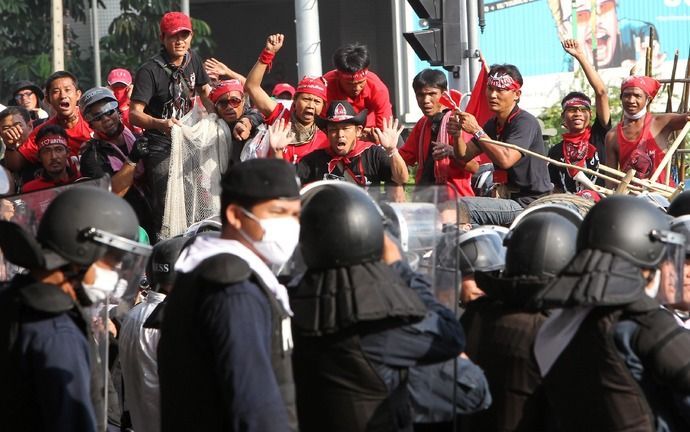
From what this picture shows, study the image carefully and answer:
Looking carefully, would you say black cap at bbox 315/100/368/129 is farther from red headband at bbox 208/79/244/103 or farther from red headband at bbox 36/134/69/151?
red headband at bbox 36/134/69/151

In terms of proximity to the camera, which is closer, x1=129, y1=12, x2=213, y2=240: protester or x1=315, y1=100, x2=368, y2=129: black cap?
x1=315, y1=100, x2=368, y2=129: black cap

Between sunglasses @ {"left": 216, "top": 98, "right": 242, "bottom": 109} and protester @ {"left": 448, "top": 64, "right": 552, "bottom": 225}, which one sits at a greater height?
sunglasses @ {"left": 216, "top": 98, "right": 242, "bottom": 109}

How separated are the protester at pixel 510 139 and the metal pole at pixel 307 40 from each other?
193 inches

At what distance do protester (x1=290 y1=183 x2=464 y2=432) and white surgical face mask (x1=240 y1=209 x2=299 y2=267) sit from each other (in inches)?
5.2

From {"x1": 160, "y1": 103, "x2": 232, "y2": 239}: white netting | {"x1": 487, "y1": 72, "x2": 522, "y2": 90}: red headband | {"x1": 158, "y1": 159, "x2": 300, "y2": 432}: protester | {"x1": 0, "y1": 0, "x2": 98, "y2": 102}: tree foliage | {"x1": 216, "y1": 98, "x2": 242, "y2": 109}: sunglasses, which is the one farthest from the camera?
{"x1": 0, "y1": 0, "x2": 98, "y2": 102}: tree foliage

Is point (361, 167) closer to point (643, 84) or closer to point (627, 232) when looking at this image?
point (643, 84)

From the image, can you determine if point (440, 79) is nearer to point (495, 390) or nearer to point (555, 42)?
point (495, 390)

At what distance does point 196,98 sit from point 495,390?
5.14m

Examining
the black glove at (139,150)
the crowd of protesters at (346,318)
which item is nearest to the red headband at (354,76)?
the black glove at (139,150)

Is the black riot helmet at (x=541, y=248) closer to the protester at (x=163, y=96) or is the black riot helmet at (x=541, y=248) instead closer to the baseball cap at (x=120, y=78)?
the protester at (x=163, y=96)

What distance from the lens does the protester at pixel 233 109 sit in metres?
9.96

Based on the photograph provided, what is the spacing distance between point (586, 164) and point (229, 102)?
305 cm

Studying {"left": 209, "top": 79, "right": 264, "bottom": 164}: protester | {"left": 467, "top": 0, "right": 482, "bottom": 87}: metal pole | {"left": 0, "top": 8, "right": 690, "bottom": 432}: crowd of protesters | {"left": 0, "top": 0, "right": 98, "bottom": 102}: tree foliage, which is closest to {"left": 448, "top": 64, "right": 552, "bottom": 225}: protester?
{"left": 209, "top": 79, "right": 264, "bottom": 164}: protester

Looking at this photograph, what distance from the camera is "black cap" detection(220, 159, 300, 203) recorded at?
4531 mm
